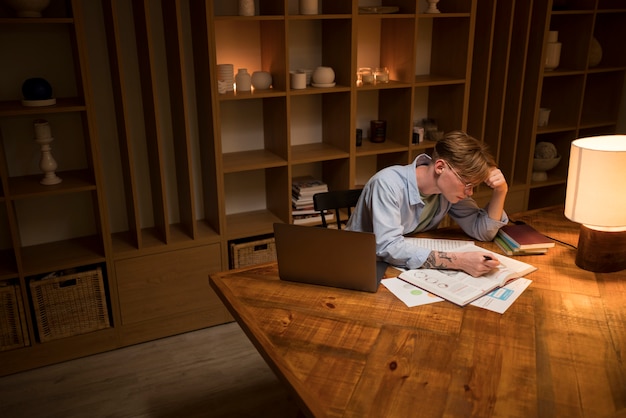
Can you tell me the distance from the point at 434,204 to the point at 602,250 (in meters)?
0.67

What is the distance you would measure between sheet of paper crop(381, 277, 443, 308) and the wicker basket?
1.94 meters

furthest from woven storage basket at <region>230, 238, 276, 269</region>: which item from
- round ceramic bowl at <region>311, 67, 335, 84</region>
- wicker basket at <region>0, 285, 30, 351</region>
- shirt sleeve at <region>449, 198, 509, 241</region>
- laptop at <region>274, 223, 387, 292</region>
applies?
laptop at <region>274, 223, 387, 292</region>

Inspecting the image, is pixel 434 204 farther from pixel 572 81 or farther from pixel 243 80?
pixel 572 81

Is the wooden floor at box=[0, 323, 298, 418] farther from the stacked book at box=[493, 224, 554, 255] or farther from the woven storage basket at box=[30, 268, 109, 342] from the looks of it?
the stacked book at box=[493, 224, 554, 255]

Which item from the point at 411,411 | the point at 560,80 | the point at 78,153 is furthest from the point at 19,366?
the point at 560,80

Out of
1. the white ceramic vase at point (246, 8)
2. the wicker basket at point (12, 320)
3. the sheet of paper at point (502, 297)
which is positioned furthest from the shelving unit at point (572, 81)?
the wicker basket at point (12, 320)

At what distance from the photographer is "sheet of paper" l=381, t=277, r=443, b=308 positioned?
1984 mm

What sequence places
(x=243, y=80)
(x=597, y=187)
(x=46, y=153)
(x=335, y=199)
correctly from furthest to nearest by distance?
(x=243, y=80)
(x=46, y=153)
(x=335, y=199)
(x=597, y=187)

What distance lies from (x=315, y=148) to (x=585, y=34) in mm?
2155

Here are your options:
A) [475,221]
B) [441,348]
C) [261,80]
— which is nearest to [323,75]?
[261,80]

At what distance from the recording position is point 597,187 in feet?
6.89

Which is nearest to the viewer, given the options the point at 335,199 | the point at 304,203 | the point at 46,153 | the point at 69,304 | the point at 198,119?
the point at 335,199

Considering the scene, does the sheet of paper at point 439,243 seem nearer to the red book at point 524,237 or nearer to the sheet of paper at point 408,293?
the red book at point 524,237

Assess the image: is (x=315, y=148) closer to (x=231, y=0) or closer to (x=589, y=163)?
(x=231, y=0)
